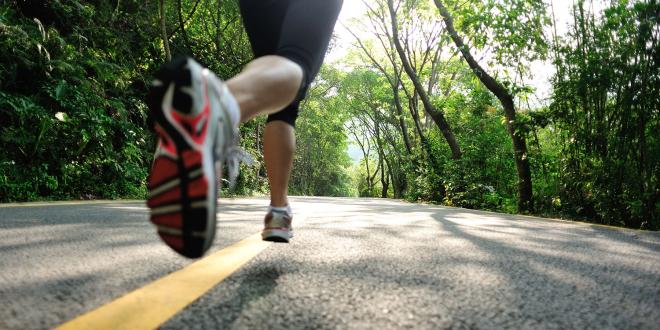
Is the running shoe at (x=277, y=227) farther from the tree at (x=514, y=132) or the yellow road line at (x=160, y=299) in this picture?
the tree at (x=514, y=132)

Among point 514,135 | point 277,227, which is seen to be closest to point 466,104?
point 514,135

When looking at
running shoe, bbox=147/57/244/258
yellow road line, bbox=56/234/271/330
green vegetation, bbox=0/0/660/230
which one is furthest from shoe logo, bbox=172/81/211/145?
green vegetation, bbox=0/0/660/230

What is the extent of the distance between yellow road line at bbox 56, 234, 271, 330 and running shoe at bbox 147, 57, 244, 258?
5.8 inches

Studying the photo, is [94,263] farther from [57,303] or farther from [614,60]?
[614,60]

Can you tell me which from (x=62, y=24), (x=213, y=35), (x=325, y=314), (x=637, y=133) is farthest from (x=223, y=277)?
(x=213, y=35)

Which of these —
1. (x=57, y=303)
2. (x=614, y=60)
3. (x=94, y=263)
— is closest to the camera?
(x=57, y=303)

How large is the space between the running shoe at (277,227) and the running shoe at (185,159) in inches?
30.3

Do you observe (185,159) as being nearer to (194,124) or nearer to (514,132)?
(194,124)

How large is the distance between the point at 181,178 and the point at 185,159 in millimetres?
47

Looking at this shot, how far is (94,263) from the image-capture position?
1.58 meters

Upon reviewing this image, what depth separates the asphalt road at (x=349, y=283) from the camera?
1.12 meters

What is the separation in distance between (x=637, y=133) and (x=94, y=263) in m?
5.26

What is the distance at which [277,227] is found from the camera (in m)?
1.89

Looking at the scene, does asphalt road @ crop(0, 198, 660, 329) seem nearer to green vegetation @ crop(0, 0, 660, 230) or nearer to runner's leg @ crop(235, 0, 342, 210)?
runner's leg @ crop(235, 0, 342, 210)
